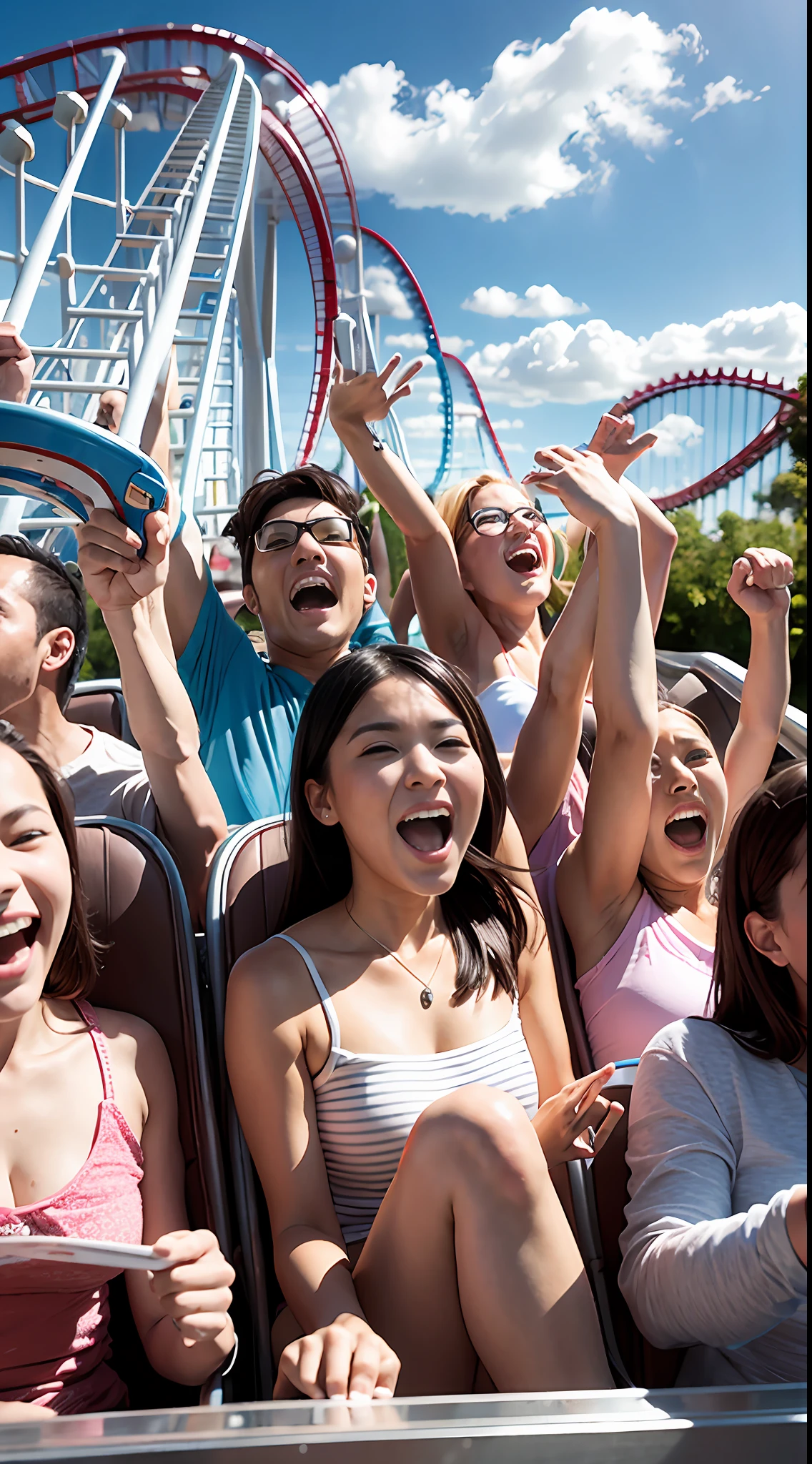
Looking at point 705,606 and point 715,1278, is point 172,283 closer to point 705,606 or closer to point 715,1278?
point 715,1278

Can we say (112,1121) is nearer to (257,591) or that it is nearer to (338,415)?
(257,591)

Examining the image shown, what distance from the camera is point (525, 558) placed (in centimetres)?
228

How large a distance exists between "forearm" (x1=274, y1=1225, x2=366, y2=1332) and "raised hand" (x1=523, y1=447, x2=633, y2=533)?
1058 millimetres

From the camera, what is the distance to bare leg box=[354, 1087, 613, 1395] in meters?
0.96

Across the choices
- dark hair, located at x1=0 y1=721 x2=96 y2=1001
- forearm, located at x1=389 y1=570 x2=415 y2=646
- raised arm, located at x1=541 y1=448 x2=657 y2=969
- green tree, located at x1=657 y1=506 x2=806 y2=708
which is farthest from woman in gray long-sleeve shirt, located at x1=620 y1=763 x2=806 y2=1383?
green tree, located at x1=657 y1=506 x2=806 y2=708

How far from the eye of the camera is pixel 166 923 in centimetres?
130

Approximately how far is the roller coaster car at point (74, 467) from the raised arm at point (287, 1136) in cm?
58

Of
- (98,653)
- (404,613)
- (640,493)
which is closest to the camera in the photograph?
(640,493)

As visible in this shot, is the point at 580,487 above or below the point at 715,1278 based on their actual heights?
above

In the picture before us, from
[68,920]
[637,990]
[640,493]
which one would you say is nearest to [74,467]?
[68,920]

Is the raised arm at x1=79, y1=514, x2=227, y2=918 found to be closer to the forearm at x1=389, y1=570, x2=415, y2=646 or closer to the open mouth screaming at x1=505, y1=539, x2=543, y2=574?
the open mouth screaming at x1=505, y1=539, x2=543, y2=574

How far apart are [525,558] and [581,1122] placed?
1407mm

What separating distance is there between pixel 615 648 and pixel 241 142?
28.9 ft

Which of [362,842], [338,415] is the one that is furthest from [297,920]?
[338,415]
